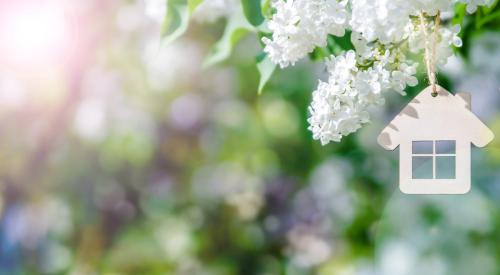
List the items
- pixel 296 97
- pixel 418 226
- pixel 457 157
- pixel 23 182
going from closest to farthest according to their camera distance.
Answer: pixel 457 157 → pixel 418 226 → pixel 296 97 → pixel 23 182

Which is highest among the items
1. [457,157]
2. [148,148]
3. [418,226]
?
[148,148]

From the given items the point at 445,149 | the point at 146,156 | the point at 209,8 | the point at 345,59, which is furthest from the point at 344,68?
the point at 146,156

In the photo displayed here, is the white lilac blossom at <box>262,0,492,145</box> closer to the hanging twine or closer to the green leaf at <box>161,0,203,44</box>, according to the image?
the hanging twine

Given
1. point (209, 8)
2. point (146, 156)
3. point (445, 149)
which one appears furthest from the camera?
point (146, 156)

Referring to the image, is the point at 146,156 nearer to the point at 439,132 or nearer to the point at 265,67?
the point at 265,67

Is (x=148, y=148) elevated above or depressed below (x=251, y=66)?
below

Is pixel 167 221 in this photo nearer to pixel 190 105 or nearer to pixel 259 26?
pixel 190 105

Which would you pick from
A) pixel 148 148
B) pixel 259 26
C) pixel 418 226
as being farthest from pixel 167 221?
pixel 259 26

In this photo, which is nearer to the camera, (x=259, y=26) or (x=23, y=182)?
(x=259, y=26)
